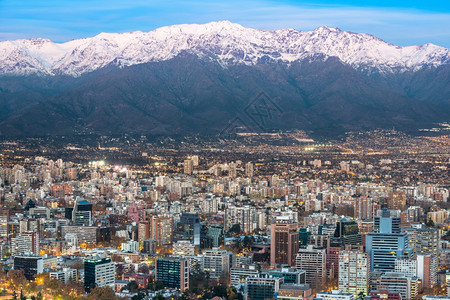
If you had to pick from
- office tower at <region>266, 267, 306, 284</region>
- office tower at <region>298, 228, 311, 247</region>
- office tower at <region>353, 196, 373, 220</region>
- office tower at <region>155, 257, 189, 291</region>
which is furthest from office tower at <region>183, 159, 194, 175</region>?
office tower at <region>266, 267, 306, 284</region>

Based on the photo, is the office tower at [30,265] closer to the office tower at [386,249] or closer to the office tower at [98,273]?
the office tower at [98,273]

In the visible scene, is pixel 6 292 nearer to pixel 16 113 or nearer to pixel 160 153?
pixel 160 153

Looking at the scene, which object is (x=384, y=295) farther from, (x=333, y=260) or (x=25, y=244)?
(x=25, y=244)

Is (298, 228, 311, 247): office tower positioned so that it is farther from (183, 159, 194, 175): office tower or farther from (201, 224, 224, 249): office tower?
(183, 159, 194, 175): office tower

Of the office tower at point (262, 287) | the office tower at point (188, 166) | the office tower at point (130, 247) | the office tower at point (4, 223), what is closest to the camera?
the office tower at point (262, 287)

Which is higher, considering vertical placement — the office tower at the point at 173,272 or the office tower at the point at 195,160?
the office tower at the point at 195,160

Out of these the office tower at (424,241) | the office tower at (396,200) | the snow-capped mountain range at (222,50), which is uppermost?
the snow-capped mountain range at (222,50)

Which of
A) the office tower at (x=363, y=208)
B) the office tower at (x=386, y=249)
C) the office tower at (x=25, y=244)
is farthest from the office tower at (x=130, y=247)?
the office tower at (x=363, y=208)
